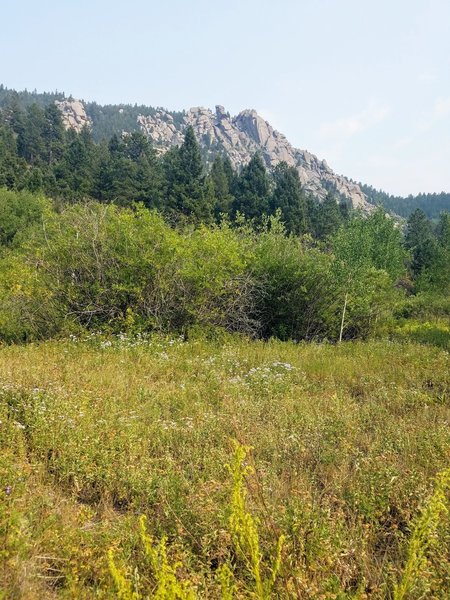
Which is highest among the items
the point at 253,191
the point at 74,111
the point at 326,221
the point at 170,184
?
the point at 74,111

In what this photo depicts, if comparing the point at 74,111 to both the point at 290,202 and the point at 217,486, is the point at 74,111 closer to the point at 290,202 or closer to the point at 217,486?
the point at 290,202

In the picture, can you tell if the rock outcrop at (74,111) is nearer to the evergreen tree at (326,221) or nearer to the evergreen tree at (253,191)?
the evergreen tree at (253,191)

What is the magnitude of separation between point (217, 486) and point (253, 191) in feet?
185

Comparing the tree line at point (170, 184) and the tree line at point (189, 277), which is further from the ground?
the tree line at point (170, 184)

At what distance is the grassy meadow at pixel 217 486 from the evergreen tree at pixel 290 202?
44946 millimetres

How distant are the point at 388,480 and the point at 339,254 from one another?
12259 millimetres

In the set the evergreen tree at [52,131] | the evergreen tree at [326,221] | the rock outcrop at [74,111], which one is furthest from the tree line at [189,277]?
the rock outcrop at [74,111]

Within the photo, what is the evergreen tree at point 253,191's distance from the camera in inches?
2124

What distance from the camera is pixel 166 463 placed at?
13.7 ft

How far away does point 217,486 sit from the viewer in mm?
3619

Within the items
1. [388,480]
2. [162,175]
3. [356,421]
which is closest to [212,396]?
[356,421]

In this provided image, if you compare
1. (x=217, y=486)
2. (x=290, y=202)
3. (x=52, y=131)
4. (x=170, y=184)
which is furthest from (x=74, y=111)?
(x=217, y=486)

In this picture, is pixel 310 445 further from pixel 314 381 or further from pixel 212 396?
pixel 314 381

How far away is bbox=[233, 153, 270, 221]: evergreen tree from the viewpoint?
53.9 meters
